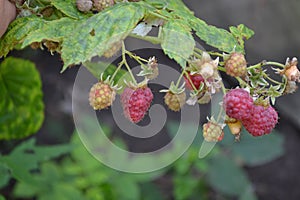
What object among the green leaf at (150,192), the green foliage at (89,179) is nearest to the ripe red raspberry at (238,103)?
the green foliage at (89,179)

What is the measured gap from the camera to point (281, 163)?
10.6ft

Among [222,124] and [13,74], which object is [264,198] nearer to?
[13,74]

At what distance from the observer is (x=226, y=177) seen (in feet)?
8.96

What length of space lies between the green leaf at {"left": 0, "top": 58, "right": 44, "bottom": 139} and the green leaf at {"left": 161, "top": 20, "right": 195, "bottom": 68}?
2.07ft

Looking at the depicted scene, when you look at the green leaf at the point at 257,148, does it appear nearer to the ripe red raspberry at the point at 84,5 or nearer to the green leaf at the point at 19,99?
the green leaf at the point at 19,99

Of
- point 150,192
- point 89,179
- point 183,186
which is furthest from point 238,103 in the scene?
point 150,192

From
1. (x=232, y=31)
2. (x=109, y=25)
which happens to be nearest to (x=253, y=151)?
(x=232, y=31)

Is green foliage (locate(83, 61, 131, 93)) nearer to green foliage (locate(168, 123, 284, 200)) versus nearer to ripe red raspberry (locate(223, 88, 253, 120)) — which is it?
ripe red raspberry (locate(223, 88, 253, 120))

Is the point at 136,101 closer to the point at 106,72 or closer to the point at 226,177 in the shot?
the point at 106,72

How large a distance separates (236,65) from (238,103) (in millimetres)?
63

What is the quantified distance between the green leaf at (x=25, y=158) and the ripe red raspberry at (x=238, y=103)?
569 millimetres

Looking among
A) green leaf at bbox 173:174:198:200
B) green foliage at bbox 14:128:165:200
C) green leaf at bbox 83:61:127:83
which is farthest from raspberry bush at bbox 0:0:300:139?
green leaf at bbox 173:174:198:200

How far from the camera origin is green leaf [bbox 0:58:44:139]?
1548 millimetres

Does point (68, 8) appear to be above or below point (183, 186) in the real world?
above
